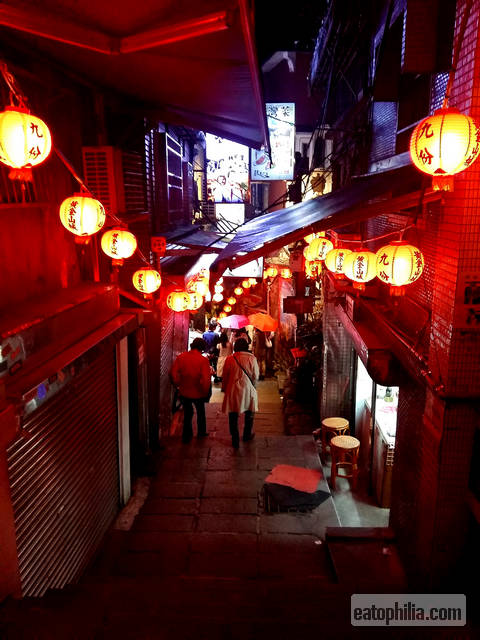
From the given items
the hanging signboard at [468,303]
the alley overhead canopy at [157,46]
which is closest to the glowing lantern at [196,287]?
the alley overhead canopy at [157,46]

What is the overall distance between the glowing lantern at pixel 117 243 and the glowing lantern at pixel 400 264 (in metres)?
4.71

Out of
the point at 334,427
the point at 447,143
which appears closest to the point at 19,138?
the point at 447,143

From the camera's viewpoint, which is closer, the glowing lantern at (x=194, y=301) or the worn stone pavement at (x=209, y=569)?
the worn stone pavement at (x=209, y=569)

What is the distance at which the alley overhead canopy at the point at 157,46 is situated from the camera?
496 centimetres

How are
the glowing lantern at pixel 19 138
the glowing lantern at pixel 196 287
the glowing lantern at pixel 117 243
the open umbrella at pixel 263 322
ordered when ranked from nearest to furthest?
the glowing lantern at pixel 19 138, the glowing lantern at pixel 117 243, the glowing lantern at pixel 196 287, the open umbrella at pixel 263 322

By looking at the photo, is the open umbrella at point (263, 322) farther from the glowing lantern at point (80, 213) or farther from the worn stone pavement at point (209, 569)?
the glowing lantern at point (80, 213)

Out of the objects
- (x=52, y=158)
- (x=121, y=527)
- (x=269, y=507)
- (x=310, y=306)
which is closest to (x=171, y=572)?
(x=121, y=527)

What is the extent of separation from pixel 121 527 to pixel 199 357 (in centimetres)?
411

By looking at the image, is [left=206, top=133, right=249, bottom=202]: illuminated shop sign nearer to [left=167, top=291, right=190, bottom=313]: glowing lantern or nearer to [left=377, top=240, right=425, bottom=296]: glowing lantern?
[left=167, top=291, right=190, bottom=313]: glowing lantern

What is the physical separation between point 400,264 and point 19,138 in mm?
4685

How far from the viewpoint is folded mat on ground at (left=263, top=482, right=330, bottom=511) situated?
27.8ft

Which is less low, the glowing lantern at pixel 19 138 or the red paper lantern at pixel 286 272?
the glowing lantern at pixel 19 138

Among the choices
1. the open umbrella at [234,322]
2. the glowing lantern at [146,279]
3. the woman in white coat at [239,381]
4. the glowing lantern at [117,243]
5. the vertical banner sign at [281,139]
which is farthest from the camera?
the vertical banner sign at [281,139]

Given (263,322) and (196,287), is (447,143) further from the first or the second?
(263,322)
